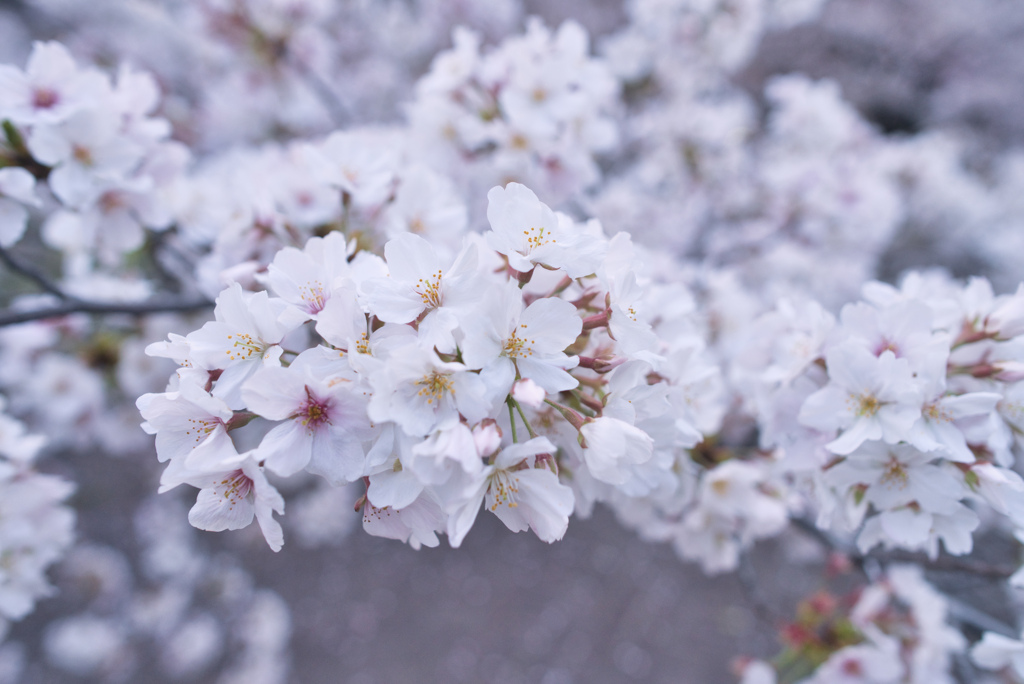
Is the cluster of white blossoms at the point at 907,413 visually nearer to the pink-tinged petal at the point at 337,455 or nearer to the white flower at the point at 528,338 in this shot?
the white flower at the point at 528,338

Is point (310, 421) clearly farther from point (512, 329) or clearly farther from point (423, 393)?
point (512, 329)

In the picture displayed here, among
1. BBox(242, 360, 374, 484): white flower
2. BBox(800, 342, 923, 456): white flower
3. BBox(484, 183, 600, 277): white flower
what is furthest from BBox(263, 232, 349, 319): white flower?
BBox(800, 342, 923, 456): white flower

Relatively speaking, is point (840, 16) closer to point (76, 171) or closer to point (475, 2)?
point (475, 2)

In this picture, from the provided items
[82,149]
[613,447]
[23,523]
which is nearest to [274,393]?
[613,447]

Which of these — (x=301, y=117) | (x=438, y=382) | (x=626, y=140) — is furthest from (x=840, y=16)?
(x=438, y=382)

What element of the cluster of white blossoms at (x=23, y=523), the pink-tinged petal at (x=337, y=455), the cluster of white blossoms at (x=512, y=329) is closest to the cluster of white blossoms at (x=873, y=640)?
the cluster of white blossoms at (x=512, y=329)

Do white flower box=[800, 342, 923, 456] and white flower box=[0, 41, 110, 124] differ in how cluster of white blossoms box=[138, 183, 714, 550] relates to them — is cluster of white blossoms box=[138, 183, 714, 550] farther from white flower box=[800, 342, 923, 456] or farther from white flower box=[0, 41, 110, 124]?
white flower box=[0, 41, 110, 124]
